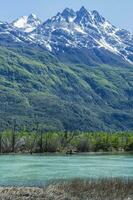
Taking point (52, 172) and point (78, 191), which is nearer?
point (78, 191)

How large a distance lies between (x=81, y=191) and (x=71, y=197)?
440 cm

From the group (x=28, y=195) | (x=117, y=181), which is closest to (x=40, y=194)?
(x=28, y=195)

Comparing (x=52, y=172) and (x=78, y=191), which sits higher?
(x=78, y=191)

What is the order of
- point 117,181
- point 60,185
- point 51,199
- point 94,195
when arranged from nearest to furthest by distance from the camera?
point 51,199
point 94,195
point 60,185
point 117,181

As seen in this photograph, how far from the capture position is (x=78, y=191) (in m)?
54.9

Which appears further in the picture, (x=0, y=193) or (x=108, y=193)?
(x=108, y=193)

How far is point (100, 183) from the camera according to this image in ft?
198

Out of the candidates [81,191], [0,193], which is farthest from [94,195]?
[0,193]

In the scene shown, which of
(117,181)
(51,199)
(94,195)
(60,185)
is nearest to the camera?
(51,199)

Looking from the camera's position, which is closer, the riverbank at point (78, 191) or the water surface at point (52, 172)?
the riverbank at point (78, 191)

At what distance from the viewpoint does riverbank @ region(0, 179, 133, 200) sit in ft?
162

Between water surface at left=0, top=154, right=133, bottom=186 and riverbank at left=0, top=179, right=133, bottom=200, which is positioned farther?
water surface at left=0, top=154, right=133, bottom=186

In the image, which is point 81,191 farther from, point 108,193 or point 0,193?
point 0,193

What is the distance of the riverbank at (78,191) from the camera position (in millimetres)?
49375
